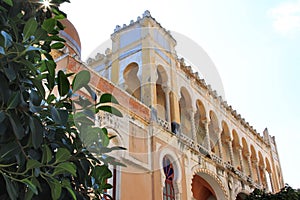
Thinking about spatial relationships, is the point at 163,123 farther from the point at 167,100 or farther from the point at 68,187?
the point at 68,187

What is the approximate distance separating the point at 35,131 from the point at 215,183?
11563mm

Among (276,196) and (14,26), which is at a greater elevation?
(276,196)

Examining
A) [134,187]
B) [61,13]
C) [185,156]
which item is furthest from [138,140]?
[61,13]

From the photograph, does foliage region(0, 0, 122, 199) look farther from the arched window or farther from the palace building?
the arched window

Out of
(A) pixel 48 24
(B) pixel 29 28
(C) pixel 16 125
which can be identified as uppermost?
(A) pixel 48 24

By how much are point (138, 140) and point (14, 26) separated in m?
7.98

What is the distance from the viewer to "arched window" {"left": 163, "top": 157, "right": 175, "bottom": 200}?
9.92 m

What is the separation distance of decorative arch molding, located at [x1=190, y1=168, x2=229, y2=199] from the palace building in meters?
0.03

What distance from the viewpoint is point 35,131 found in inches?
61.7

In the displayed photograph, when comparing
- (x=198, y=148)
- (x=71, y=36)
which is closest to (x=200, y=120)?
(x=198, y=148)

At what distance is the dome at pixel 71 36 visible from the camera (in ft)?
23.2

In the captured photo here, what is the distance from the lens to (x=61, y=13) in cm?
223

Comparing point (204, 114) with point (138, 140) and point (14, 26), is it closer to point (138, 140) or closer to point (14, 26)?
point (138, 140)

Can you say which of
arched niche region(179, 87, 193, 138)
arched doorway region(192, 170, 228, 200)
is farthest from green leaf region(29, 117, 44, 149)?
arched niche region(179, 87, 193, 138)
